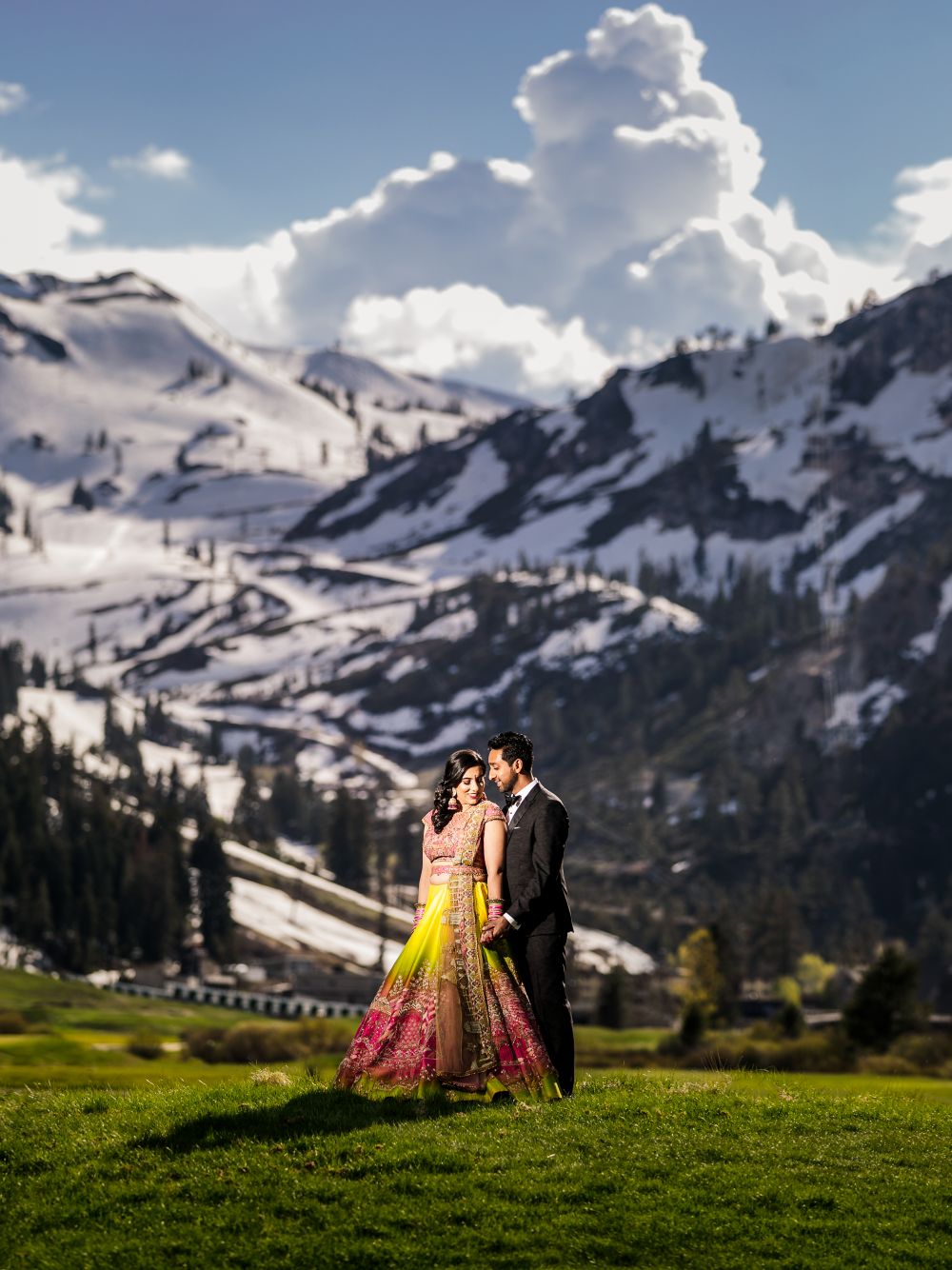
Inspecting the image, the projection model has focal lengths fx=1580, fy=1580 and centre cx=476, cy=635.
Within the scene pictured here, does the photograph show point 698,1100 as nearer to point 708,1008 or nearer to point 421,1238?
point 421,1238

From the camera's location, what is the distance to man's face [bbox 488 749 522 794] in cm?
2422

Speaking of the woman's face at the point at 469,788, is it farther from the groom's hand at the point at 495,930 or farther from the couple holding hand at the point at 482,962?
the groom's hand at the point at 495,930

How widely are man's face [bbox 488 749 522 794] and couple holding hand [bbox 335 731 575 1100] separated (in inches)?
0.8

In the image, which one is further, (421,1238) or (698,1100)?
(698,1100)

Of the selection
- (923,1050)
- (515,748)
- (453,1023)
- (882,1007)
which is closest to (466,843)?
(515,748)

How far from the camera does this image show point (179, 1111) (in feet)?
75.3

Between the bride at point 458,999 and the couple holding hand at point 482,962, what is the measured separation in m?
0.01

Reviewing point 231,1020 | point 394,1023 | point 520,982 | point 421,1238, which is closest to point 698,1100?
point 520,982

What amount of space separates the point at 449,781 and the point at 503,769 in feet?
2.78

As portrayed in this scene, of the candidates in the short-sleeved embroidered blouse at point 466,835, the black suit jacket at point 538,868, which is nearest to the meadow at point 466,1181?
the black suit jacket at point 538,868

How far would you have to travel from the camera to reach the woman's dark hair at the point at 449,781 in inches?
945

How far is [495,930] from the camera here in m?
23.7

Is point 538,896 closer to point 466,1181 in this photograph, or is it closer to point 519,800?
point 519,800

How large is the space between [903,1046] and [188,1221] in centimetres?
11040
